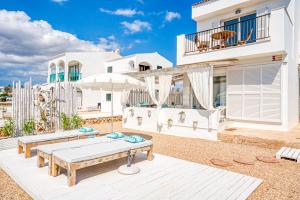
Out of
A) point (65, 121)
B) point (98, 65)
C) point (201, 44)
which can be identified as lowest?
point (65, 121)

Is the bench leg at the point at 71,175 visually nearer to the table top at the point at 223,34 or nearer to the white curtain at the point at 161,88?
the white curtain at the point at 161,88

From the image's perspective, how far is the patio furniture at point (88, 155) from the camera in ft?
13.7

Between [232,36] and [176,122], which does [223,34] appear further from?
[176,122]

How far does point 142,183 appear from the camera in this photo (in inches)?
173

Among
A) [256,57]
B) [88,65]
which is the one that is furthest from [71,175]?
[88,65]

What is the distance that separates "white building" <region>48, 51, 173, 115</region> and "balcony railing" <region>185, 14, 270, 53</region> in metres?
11.8

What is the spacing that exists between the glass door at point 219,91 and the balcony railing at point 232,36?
180 cm

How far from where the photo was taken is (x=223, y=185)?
4.39 m

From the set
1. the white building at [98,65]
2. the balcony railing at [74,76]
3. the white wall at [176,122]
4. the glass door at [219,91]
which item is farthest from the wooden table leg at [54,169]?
the balcony railing at [74,76]

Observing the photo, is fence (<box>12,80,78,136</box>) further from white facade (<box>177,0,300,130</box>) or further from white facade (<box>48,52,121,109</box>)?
white facade (<box>48,52,121,109</box>)

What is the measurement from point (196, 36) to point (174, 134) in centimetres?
624

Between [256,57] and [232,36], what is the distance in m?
2.21

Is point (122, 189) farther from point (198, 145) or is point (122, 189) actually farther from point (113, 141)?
point (198, 145)

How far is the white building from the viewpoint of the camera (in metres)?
24.1
